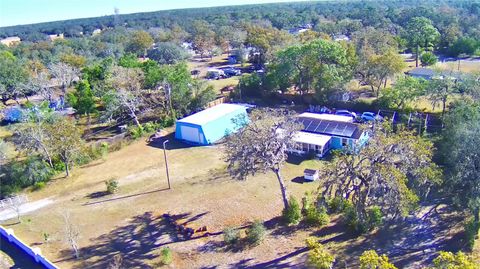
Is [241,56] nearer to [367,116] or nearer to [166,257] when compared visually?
[367,116]

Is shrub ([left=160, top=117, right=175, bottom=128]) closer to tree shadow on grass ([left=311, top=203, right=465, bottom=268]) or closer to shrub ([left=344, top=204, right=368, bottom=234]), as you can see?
tree shadow on grass ([left=311, top=203, right=465, bottom=268])

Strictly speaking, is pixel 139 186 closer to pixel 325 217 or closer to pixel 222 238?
pixel 222 238

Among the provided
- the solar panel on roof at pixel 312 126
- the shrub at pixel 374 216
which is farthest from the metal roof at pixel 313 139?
the shrub at pixel 374 216

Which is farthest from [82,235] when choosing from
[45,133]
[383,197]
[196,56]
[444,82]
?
[196,56]

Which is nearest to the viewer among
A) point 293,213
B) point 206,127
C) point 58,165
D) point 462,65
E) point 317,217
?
point 317,217

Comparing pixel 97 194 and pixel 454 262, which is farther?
pixel 97 194

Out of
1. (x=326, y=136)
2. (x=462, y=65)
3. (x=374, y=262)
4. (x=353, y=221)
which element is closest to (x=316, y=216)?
(x=353, y=221)
